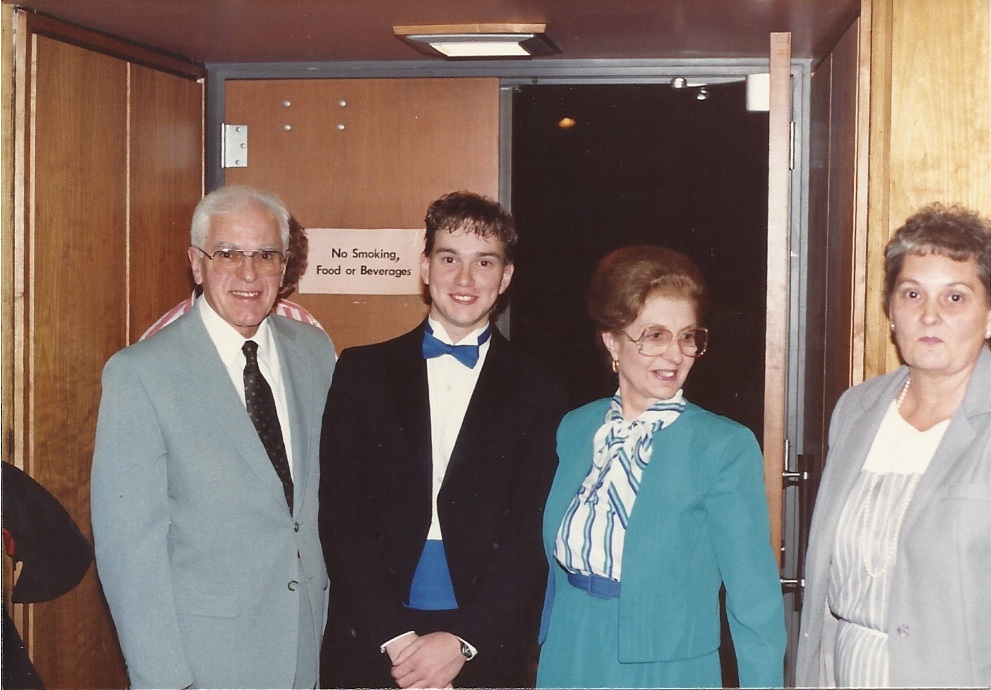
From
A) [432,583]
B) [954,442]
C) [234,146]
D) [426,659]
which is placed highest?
[234,146]

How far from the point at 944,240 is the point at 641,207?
4.82 feet

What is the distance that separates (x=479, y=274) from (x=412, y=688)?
98cm

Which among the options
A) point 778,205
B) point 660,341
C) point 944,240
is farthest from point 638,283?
point 944,240

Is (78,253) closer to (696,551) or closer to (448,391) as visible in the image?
(448,391)

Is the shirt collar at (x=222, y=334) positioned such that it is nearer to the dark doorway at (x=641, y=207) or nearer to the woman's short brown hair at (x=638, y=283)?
the woman's short brown hair at (x=638, y=283)

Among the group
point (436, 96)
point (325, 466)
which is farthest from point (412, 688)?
point (436, 96)

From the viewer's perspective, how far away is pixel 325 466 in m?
2.41

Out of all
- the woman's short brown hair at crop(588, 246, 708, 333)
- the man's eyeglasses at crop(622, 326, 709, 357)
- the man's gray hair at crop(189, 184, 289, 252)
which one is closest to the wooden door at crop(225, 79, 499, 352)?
the man's gray hair at crop(189, 184, 289, 252)

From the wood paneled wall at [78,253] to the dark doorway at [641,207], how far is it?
3.97ft

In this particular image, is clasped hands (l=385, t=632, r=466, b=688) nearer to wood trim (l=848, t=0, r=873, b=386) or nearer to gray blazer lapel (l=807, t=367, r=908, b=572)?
gray blazer lapel (l=807, t=367, r=908, b=572)

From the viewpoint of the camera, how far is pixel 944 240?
200 cm

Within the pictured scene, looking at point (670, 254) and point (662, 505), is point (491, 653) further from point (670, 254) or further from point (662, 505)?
point (670, 254)

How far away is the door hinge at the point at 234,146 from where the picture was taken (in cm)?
342

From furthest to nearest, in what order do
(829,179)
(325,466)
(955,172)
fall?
(829,179)
(325,466)
(955,172)
